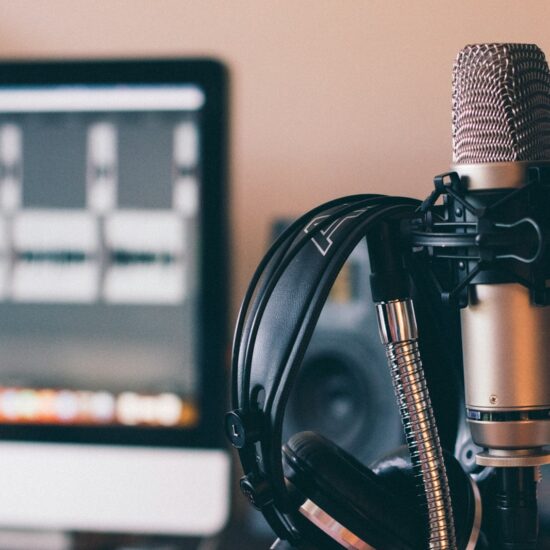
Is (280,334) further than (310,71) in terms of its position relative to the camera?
No

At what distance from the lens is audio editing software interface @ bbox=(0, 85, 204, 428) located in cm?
80

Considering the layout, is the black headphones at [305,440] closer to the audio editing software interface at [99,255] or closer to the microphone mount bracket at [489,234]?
the microphone mount bracket at [489,234]

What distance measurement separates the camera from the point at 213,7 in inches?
41.9

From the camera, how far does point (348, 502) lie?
332mm

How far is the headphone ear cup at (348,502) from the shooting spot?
329mm

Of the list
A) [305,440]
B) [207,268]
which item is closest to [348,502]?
[305,440]

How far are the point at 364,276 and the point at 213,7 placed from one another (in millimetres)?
460

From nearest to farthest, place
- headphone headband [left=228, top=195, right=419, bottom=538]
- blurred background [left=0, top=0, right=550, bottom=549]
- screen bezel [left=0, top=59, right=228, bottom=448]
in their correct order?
headphone headband [left=228, top=195, right=419, bottom=538] < screen bezel [left=0, top=59, right=228, bottom=448] < blurred background [left=0, top=0, right=550, bottom=549]

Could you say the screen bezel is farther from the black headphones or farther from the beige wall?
the black headphones

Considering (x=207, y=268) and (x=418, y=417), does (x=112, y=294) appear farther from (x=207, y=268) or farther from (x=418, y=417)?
(x=418, y=417)

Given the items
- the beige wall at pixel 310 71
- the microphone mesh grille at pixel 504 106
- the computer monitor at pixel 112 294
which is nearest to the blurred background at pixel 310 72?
the beige wall at pixel 310 71

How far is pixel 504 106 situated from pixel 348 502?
167mm

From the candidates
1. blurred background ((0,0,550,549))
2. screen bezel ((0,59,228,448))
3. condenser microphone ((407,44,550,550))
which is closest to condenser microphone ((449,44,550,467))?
condenser microphone ((407,44,550,550))

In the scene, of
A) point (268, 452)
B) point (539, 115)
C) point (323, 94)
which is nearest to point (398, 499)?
point (268, 452)
